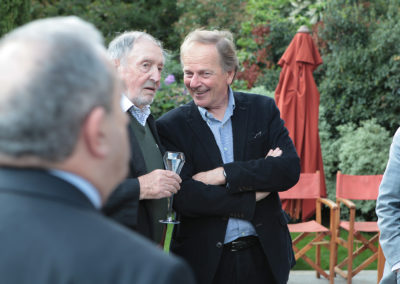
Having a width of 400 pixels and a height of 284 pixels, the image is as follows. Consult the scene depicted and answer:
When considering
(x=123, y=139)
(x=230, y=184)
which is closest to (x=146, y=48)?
(x=230, y=184)

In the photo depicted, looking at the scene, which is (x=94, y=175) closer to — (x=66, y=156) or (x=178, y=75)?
(x=66, y=156)

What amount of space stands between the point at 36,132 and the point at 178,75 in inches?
431

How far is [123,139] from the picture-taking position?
3.78 feet

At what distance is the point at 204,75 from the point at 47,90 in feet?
7.37

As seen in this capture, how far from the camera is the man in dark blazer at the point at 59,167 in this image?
982 millimetres

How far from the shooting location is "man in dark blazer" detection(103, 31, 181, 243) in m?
2.50

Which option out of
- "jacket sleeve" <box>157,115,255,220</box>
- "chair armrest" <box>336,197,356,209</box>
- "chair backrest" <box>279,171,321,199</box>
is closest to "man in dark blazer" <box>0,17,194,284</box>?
"jacket sleeve" <box>157,115,255,220</box>

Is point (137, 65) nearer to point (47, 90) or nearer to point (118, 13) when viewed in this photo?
point (47, 90)

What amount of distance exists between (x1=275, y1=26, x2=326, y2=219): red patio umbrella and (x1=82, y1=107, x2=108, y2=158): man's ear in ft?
21.8

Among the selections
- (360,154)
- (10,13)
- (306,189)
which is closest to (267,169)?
(306,189)

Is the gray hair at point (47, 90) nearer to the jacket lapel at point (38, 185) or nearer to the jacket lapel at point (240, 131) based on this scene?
the jacket lapel at point (38, 185)

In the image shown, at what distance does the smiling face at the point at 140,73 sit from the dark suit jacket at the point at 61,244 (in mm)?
1818

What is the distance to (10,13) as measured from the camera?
9.95 meters

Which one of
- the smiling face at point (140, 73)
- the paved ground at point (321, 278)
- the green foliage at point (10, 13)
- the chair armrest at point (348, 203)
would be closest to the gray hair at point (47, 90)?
the smiling face at point (140, 73)
